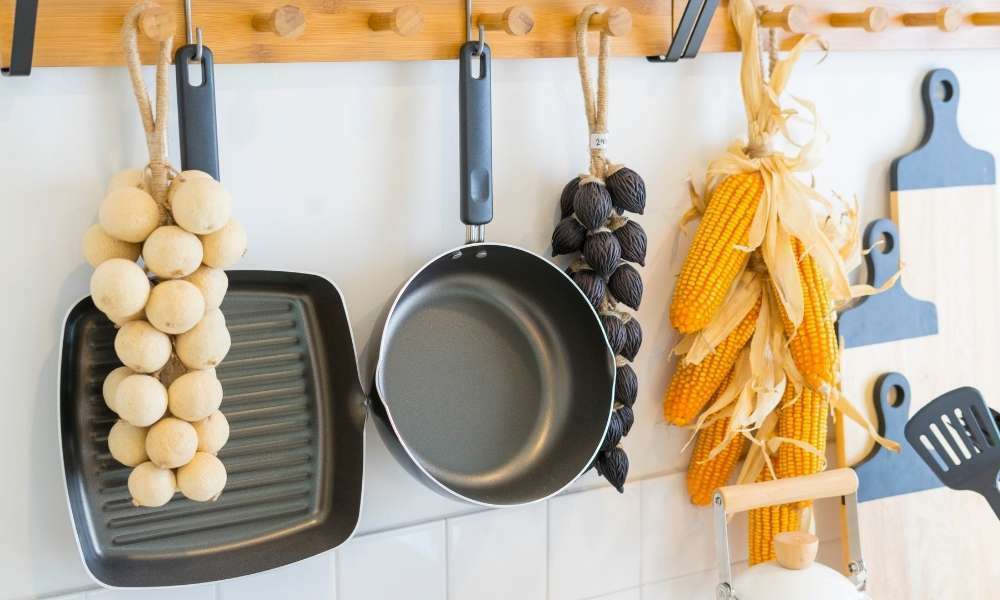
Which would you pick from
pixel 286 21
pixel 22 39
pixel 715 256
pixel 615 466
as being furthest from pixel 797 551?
pixel 22 39

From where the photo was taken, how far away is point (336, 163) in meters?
0.91

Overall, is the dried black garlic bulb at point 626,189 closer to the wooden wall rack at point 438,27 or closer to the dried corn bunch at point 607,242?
the dried corn bunch at point 607,242

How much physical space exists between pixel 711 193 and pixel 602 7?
0.79ft

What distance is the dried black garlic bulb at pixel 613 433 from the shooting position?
0.98 m

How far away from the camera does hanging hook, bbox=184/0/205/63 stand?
2.58 ft

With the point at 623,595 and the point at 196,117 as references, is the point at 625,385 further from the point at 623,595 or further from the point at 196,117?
the point at 196,117

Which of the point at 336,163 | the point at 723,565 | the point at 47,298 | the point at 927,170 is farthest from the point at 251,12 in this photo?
the point at 927,170

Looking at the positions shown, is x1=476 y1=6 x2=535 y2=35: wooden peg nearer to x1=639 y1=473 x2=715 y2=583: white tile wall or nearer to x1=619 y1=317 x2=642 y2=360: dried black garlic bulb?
x1=619 y1=317 x2=642 y2=360: dried black garlic bulb

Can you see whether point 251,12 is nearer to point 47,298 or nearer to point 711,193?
point 47,298

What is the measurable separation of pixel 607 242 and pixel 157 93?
416mm

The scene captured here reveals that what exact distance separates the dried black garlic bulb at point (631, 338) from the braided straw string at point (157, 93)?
0.46m

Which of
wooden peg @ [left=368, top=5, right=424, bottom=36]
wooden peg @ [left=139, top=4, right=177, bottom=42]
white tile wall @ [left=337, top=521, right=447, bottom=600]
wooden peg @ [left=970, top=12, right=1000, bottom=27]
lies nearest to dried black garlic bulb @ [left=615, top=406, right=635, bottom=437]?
white tile wall @ [left=337, top=521, right=447, bottom=600]

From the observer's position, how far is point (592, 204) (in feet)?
3.04

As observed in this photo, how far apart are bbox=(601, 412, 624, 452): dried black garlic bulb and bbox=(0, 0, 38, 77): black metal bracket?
600 millimetres
